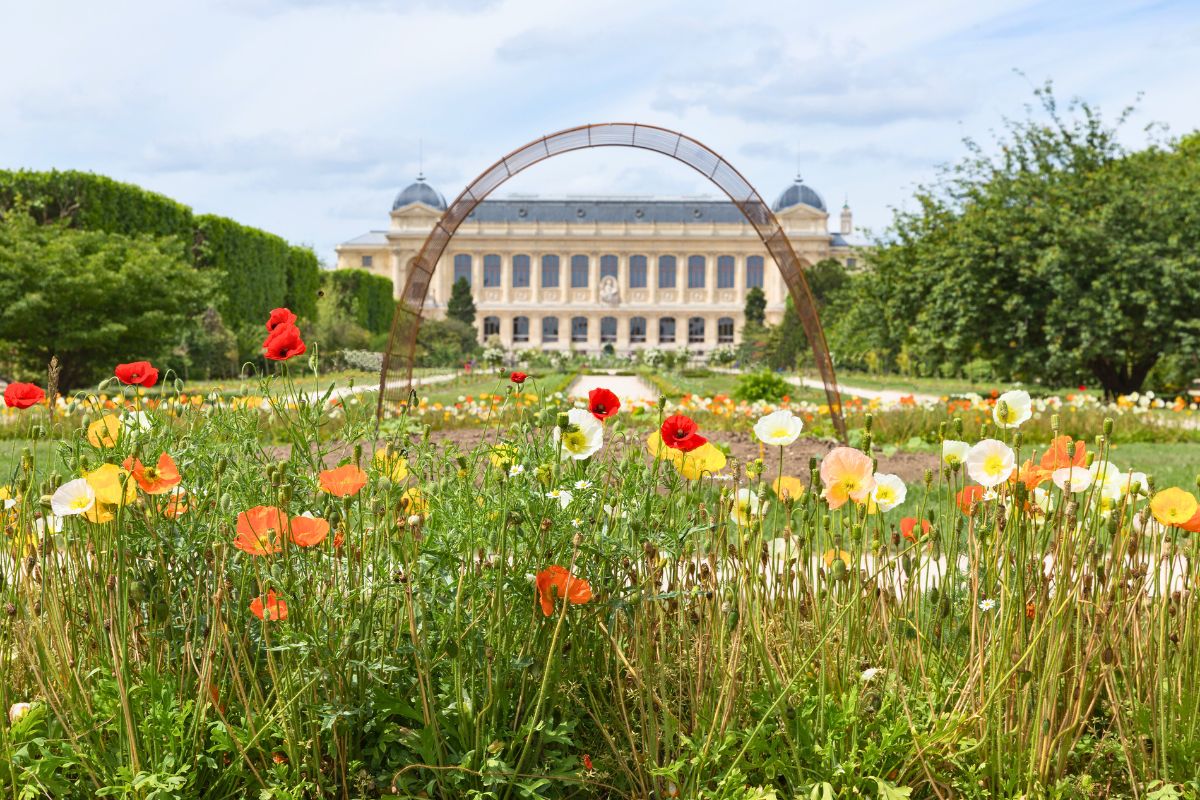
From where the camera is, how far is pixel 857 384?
67.0 feet

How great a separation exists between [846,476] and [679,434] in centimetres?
31

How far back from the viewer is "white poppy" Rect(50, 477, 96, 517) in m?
1.48

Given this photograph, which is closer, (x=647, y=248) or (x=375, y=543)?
(x=375, y=543)

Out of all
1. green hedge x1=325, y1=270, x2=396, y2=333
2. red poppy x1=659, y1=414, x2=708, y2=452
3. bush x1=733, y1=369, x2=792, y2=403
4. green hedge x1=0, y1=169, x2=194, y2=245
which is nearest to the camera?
red poppy x1=659, y1=414, x2=708, y2=452

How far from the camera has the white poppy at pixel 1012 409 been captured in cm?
180

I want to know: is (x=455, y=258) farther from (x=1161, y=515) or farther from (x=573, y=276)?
(x=1161, y=515)

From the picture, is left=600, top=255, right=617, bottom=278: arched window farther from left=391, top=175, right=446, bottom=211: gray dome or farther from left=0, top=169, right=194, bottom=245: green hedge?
left=0, top=169, right=194, bottom=245: green hedge

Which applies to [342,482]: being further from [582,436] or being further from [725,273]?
[725,273]

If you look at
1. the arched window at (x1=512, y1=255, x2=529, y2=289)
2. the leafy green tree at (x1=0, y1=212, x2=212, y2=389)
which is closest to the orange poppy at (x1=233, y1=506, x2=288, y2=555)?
the leafy green tree at (x1=0, y1=212, x2=212, y2=389)

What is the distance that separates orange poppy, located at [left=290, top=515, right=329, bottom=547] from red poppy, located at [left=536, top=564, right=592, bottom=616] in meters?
0.33

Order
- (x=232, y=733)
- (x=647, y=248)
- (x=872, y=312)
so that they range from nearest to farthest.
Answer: (x=232, y=733), (x=872, y=312), (x=647, y=248)

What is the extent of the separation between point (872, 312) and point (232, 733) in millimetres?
17467

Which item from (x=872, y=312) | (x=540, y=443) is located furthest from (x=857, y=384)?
(x=540, y=443)

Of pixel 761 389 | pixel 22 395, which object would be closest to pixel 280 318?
pixel 22 395
